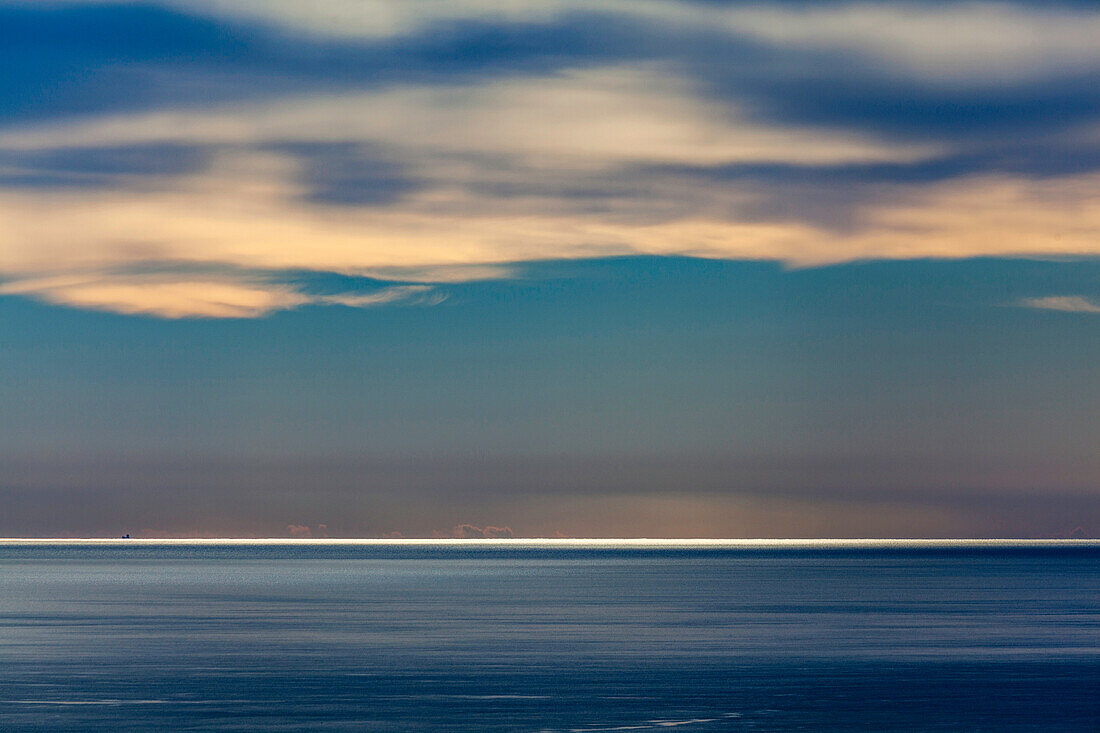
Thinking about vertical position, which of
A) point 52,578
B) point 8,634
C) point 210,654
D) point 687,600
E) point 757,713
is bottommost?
point 757,713

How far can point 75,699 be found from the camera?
45438mm

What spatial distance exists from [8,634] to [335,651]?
17.2m

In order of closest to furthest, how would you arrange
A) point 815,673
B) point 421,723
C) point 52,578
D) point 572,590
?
point 421,723 → point 815,673 → point 572,590 → point 52,578

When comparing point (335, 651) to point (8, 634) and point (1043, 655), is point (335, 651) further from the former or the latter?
point (1043, 655)

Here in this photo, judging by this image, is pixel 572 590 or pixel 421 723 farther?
pixel 572 590

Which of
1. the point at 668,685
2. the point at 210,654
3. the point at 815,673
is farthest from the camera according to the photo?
the point at 210,654

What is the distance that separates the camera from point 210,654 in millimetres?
60344

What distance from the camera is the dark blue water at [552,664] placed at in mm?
41781

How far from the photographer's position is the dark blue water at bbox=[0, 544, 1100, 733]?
41781 mm

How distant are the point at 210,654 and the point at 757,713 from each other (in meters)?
24.9

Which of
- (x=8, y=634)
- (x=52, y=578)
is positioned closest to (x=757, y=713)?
(x=8, y=634)

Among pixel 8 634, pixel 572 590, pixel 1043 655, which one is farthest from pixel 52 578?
pixel 1043 655

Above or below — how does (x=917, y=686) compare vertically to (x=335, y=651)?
below

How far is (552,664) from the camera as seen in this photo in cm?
5581
